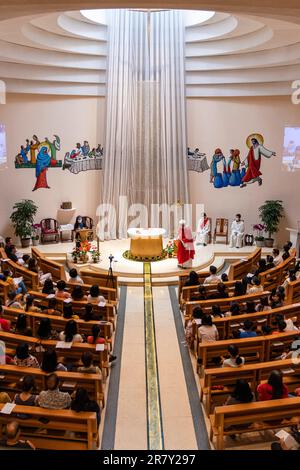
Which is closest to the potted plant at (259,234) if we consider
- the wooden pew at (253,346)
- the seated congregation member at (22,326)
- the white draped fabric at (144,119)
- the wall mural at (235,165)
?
the wall mural at (235,165)

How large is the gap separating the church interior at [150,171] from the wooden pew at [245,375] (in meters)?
1.55

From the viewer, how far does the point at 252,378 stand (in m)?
6.97

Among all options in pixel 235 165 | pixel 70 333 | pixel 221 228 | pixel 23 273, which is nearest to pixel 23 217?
pixel 23 273

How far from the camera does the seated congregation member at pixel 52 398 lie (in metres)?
5.96

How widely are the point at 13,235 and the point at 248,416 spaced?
40.0 ft

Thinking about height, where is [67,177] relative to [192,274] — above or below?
above

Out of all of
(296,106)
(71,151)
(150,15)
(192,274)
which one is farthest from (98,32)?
(192,274)

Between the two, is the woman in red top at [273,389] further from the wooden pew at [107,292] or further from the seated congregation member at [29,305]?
the wooden pew at [107,292]

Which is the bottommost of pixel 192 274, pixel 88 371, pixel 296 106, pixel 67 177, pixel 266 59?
pixel 88 371

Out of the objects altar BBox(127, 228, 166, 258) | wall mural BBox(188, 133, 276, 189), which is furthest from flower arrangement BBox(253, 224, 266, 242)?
altar BBox(127, 228, 166, 258)

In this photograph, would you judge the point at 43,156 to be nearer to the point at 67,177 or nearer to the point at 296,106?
the point at 67,177

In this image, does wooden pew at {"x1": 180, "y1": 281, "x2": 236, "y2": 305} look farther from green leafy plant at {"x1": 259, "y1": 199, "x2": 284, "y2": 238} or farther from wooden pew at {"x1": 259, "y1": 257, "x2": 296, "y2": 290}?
green leafy plant at {"x1": 259, "y1": 199, "x2": 284, "y2": 238}

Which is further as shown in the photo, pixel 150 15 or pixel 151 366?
pixel 150 15
